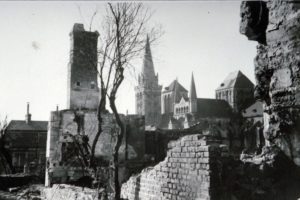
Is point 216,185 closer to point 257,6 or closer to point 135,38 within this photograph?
point 257,6

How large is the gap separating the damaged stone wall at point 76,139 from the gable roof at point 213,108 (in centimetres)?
4994

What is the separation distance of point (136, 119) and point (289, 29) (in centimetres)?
1828

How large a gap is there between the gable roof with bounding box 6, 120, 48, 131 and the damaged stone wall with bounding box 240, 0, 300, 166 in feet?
130

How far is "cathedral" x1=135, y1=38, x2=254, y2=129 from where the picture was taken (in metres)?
73.1

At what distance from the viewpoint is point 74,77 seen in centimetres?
2439

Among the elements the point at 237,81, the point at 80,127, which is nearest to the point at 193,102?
the point at 237,81

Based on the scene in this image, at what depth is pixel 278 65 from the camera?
24.1 ft

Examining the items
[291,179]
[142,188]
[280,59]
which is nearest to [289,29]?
[280,59]

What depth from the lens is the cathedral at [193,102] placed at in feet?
240

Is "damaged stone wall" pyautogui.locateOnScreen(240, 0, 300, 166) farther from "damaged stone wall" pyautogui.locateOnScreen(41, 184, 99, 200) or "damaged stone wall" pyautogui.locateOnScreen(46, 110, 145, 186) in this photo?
"damaged stone wall" pyautogui.locateOnScreen(46, 110, 145, 186)

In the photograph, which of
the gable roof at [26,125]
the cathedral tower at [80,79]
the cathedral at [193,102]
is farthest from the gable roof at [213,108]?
the cathedral tower at [80,79]

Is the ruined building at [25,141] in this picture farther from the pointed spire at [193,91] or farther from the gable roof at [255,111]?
the gable roof at [255,111]

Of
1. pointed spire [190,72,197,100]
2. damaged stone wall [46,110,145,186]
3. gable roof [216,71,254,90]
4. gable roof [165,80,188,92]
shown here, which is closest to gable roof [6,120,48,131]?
damaged stone wall [46,110,145,186]

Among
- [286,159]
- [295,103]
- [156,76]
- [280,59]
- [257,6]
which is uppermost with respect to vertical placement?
[156,76]
